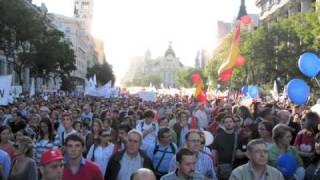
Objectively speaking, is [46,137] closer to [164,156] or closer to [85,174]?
[164,156]

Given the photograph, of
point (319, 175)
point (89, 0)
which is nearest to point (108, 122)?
point (319, 175)

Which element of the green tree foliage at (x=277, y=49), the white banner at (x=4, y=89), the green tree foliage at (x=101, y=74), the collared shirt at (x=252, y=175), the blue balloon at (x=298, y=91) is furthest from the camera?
the green tree foliage at (x=101, y=74)

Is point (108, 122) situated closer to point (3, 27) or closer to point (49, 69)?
point (3, 27)

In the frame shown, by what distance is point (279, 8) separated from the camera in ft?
228

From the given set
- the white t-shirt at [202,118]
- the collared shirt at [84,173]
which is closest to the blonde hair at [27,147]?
the collared shirt at [84,173]

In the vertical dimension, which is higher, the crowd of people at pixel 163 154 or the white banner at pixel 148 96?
the white banner at pixel 148 96

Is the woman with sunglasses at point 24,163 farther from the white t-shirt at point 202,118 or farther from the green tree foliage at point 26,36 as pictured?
the green tree foliage at point 26,36

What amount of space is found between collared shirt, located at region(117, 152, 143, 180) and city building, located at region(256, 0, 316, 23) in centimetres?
5400

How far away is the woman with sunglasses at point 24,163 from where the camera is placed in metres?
6.43

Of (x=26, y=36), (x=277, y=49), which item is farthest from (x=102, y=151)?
(x=277, y=49)

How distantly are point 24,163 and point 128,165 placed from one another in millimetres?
1171

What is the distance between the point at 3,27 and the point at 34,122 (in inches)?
1063

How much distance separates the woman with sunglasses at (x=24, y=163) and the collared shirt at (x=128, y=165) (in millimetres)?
964

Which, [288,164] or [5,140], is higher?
[5,140]
